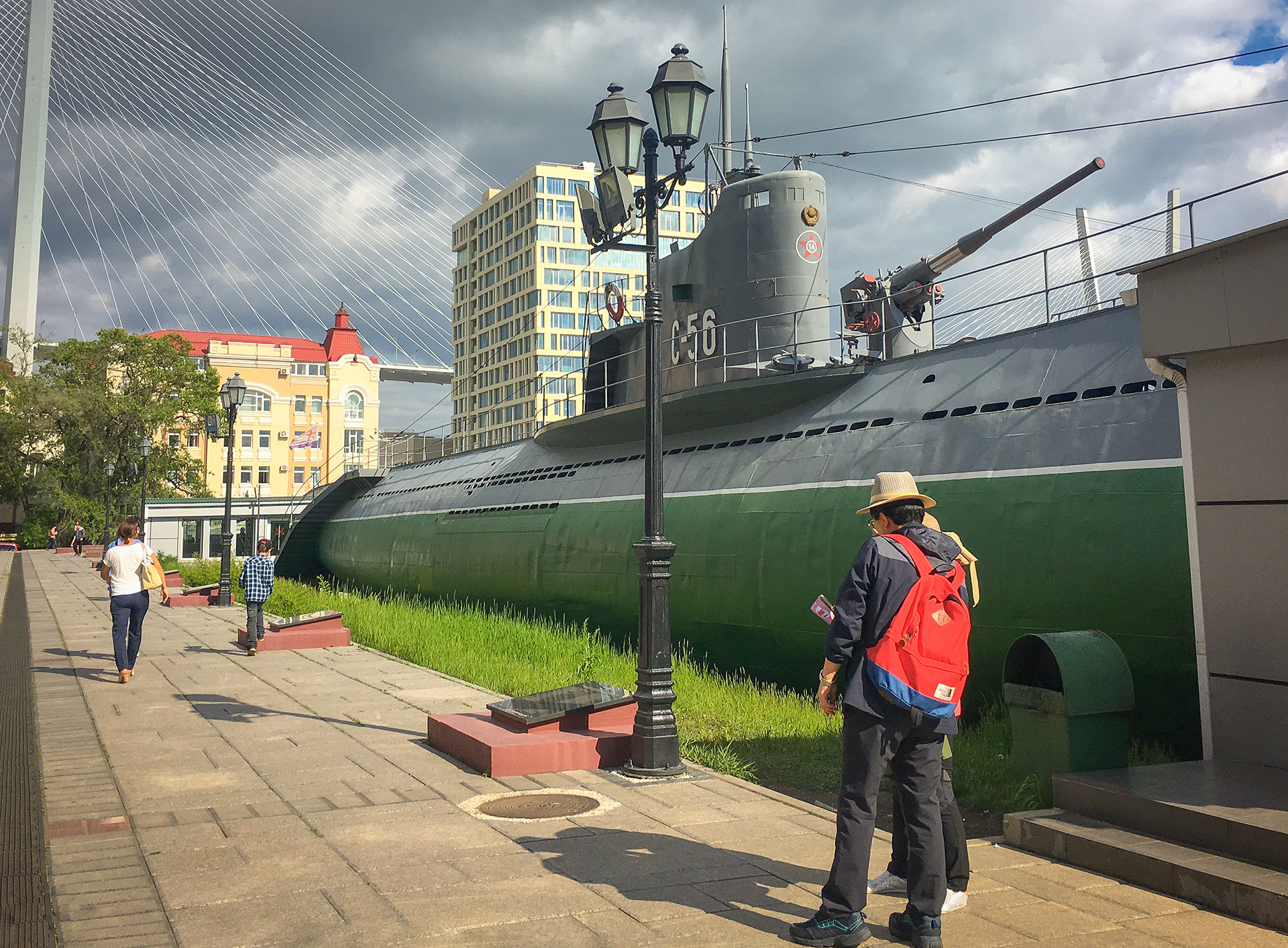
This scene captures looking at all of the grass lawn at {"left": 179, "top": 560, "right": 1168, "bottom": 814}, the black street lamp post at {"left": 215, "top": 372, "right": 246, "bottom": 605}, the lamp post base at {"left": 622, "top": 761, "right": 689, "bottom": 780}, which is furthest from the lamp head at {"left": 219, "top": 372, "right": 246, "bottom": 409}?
the lamp post base at {"left": 622, "top": 761, "right": 689, "bottom": 780}

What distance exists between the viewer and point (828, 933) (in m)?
4.45

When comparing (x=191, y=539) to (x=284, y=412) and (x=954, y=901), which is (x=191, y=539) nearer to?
(x=284, y=412)

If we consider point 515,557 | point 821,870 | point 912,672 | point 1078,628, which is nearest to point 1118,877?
point 821,870

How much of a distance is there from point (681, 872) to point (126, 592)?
9.69 meters

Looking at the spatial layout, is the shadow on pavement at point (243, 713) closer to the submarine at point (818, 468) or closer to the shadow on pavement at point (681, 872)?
the shadow on pavement at point (681, 872)

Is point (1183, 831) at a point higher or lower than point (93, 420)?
lower

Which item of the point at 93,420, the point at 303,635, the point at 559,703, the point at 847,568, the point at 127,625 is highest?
the point at 93,420

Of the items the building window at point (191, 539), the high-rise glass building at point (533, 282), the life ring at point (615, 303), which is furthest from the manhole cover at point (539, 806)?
the high-rise glass building at point (533, 282)

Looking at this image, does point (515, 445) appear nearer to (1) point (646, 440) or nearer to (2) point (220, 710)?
(2) point (220, 710)

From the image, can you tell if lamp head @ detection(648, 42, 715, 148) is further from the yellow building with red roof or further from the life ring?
the yellow building with red roof

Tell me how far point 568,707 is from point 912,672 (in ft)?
14.7

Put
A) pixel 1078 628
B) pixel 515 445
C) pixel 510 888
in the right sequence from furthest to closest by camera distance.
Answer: pixel 515 445, pixel 1078 628, pixel 510 888

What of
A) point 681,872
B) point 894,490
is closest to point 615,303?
point 894,490

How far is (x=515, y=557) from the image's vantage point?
1959 centimetres
